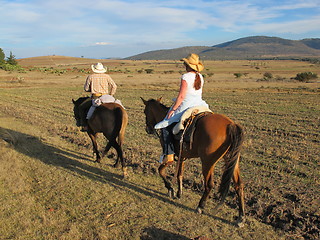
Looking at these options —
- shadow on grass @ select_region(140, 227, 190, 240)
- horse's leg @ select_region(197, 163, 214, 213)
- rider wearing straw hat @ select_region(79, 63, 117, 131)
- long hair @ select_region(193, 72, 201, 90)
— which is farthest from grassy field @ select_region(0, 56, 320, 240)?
long hair @ select_region(193, 72, 201, 90)

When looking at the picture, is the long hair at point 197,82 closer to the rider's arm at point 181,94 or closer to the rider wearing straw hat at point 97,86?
→ the rider's arm at point 181,94

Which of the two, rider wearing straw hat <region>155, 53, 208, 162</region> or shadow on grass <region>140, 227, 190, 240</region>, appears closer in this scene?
shadow on grass <region>140, 227, 190, 240</region>

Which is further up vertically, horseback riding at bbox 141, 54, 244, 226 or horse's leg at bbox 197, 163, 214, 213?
horseback riding at bbox 141, 54, 244, 226

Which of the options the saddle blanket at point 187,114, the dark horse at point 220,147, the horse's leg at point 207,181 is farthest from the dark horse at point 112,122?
the dark horse at point 220,147

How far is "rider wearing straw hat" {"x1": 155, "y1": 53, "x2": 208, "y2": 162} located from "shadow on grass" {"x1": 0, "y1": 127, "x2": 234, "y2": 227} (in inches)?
39.0

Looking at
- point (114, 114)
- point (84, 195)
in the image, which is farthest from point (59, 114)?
point (84, 195)

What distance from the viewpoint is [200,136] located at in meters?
4.88

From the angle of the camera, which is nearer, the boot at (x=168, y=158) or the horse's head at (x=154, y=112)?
the boot at (x=168, y=158)

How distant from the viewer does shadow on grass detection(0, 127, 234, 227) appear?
6.09 metres

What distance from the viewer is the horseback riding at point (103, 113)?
7.03 meters

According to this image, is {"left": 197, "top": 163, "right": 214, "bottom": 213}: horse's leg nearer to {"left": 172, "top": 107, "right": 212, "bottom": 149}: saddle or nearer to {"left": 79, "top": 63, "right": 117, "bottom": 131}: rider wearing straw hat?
{"left": 172, "top": 107, "right": 212, "bottom": 149}: saddle

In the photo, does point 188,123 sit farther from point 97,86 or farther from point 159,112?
point 97,86

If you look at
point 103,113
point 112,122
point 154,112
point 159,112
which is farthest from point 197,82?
point 103,113

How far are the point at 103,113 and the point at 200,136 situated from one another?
3208 mm
